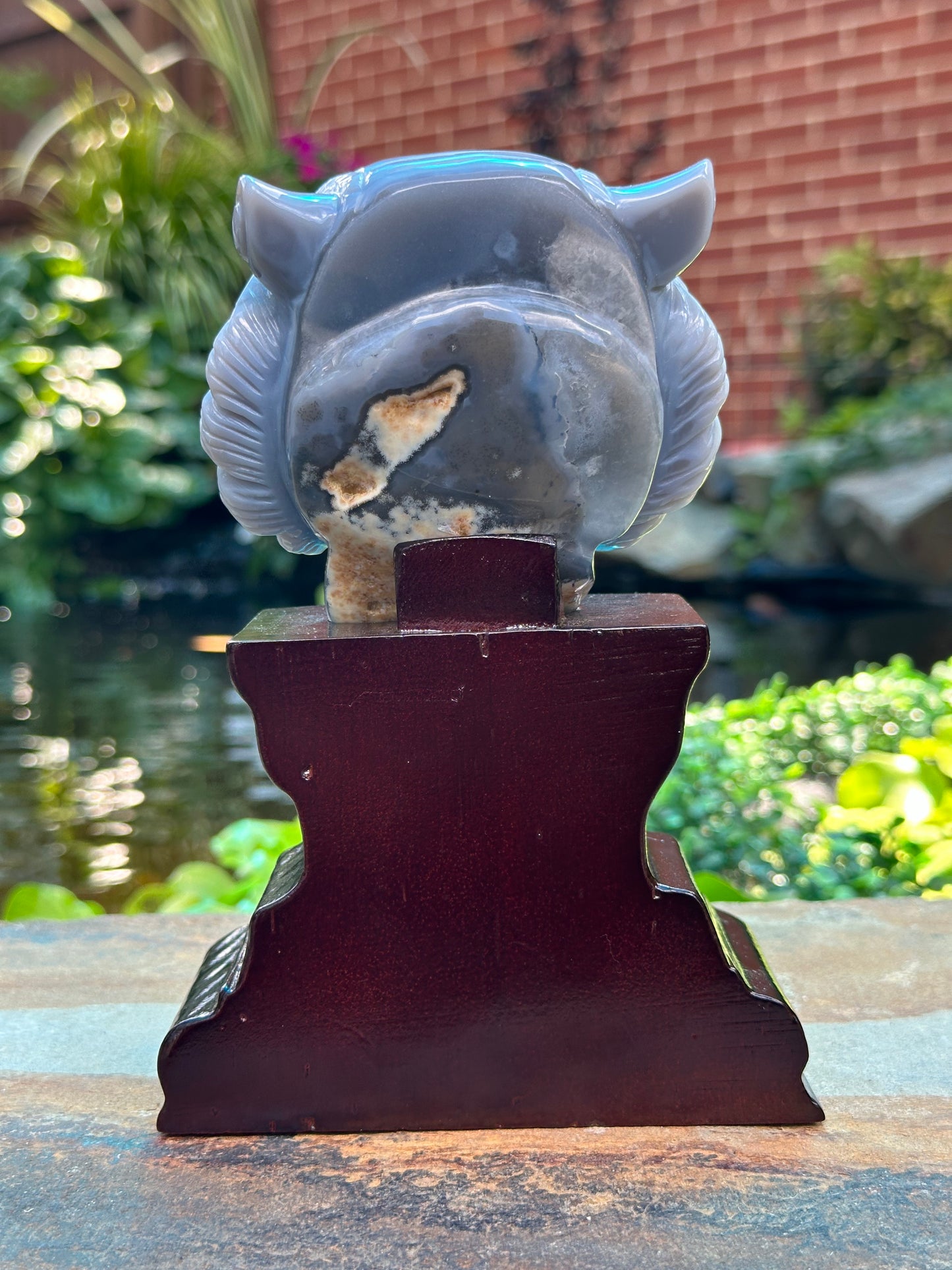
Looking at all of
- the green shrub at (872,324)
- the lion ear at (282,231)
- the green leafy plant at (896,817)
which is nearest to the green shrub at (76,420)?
the green shrub at (872,324)

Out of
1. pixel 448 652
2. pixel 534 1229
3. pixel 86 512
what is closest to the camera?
pixel 534 1229

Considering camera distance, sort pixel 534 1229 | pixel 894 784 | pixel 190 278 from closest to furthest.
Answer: pixel 534 1229
pixel 894 784
pixel 190 278

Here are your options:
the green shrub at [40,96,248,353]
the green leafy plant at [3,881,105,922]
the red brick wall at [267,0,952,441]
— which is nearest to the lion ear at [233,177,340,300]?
the green leafy plant at [3,881,105,922]

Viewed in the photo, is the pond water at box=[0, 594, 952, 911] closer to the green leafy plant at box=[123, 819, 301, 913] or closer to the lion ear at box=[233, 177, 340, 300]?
the green leafy plant at box=[123, 819, 301, 913]

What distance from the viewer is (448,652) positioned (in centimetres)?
134

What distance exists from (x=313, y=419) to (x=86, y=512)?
504cm

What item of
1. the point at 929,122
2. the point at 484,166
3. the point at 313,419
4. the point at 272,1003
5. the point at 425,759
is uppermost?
the point at 929,122

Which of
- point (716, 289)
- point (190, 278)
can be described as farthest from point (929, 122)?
point (190, 278)

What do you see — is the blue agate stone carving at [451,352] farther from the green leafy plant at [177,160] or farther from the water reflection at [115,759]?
the green leafy plant at [177,160]

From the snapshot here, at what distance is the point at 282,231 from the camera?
4.50 ft

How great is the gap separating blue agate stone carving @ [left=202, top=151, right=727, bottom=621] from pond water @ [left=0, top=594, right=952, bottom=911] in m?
1.62

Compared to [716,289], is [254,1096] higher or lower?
lower

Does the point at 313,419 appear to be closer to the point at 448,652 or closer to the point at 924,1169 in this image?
the point at 448,652

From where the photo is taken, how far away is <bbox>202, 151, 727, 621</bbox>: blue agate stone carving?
1361 mm
